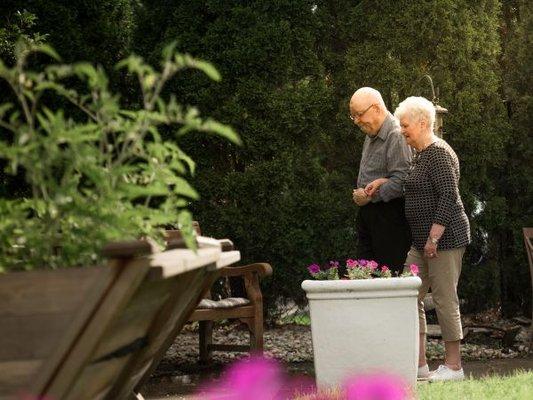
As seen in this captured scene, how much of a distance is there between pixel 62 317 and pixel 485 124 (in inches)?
289

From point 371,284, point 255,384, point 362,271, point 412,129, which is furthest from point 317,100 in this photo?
point 255,384

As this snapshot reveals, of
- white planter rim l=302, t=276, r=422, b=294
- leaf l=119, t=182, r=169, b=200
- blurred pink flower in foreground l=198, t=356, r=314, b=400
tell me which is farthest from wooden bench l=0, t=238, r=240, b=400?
white planter rim l=302, t=276, r=422, b=294

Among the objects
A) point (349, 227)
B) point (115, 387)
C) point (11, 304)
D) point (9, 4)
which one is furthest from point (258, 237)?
point (11, 304)

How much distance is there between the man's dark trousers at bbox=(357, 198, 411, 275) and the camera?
579cm

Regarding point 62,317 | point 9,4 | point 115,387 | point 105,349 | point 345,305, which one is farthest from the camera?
point 9,4

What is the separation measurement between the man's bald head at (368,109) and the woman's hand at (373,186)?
300 millimetres

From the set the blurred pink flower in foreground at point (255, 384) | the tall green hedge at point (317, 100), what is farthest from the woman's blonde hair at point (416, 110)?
the tall green hedge at point (317, 100)

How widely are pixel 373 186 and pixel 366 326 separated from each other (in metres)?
0.96

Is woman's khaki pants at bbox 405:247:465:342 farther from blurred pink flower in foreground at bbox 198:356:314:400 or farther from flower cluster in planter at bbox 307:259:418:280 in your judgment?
blurred pink flower in foreground at bbox 198:356:314:400

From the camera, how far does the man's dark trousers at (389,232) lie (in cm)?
579

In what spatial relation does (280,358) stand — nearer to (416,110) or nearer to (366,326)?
(366,326)

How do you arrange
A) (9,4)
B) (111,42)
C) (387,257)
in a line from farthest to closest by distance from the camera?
1. (111,42)
2. (9,4)
3. (387,257)

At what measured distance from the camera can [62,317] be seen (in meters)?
1.72

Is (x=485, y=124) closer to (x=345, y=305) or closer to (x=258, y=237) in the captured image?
(x=258, y=237)
